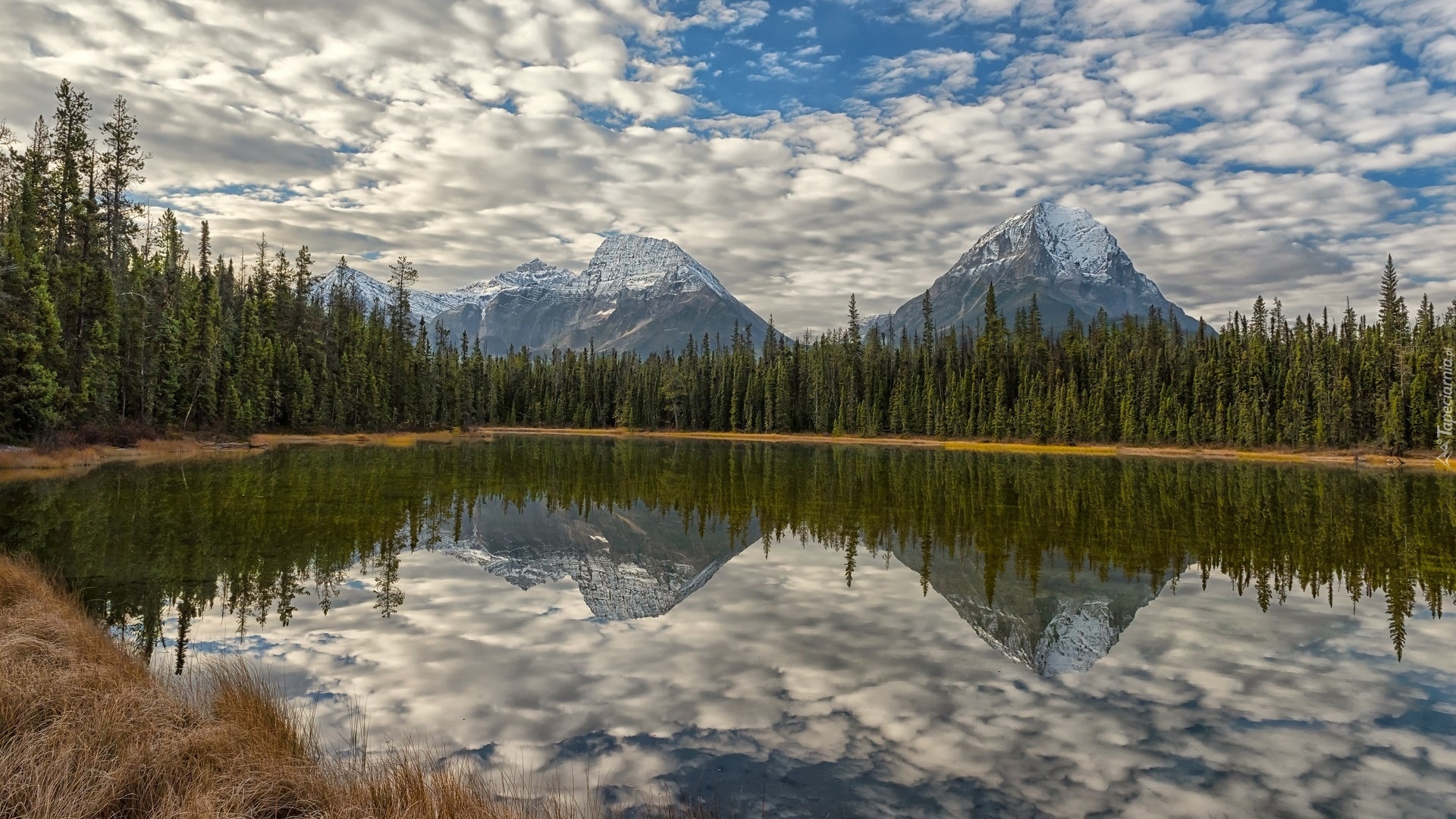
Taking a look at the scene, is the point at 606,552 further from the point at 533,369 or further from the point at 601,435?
the point at 533,369

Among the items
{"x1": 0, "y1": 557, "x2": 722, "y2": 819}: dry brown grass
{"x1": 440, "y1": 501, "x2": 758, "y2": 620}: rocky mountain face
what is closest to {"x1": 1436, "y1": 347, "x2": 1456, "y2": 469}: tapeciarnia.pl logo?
{"x1": 440, "y1": 501, "x2": 758, "y2": 620}: rocky mountain face

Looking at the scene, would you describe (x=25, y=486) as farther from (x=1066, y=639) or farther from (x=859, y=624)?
(x=1066, y=639)

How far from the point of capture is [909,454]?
79.8 m

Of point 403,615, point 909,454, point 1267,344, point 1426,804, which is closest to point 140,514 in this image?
point 403,615

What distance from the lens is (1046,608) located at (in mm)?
15656

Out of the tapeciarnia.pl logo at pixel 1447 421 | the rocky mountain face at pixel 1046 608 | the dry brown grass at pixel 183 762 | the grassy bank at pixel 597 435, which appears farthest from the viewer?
the tapeciarnia.pl logo at pixel 1447 421

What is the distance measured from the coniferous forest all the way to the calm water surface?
60.8 ft

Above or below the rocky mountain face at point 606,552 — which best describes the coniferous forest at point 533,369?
above

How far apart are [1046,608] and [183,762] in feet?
47.5

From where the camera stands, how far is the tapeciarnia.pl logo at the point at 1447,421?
71938 mm

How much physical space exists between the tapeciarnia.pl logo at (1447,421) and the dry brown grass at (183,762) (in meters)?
91.2

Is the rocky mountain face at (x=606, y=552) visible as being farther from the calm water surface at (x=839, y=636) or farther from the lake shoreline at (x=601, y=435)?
the lake shoreline at (x=601, y=435)

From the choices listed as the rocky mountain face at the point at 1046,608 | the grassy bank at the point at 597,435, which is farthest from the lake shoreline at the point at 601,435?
the rocky mountain face at the point at 1046,608

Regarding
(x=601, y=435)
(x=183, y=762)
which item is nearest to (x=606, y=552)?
(x=183, y=762)
